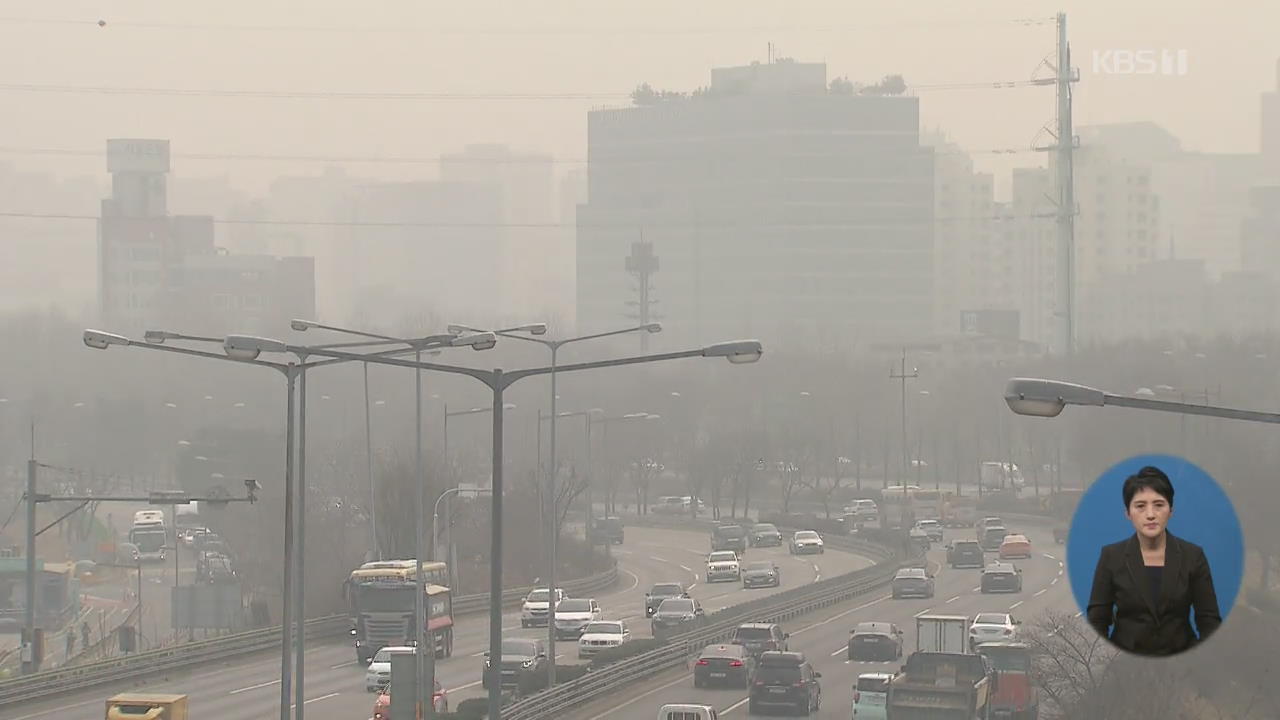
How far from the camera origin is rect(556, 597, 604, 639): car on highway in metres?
68.5

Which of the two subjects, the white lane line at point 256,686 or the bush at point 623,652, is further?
the bush at point 623,652

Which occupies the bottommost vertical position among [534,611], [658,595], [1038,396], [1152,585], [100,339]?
[534,611]

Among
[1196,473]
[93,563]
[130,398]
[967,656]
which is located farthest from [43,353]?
[1196,473]

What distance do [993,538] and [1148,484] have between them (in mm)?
102184

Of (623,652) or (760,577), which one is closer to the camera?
(623,652)

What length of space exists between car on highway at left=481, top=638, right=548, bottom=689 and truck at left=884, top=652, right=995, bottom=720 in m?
9.26

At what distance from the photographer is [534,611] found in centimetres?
7169

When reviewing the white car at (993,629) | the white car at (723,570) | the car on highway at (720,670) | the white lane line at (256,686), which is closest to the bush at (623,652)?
the car on highway at (720,670)

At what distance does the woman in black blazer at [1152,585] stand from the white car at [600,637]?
53.7 meters

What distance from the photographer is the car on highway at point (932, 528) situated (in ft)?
367

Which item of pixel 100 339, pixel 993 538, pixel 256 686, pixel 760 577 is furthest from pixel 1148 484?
pixel 993 538

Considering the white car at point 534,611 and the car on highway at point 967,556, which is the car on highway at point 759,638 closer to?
the white car at point 534,611

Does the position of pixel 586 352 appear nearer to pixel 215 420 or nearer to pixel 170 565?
pixel 215 420

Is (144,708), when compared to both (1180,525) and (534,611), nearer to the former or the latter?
(534,611)
